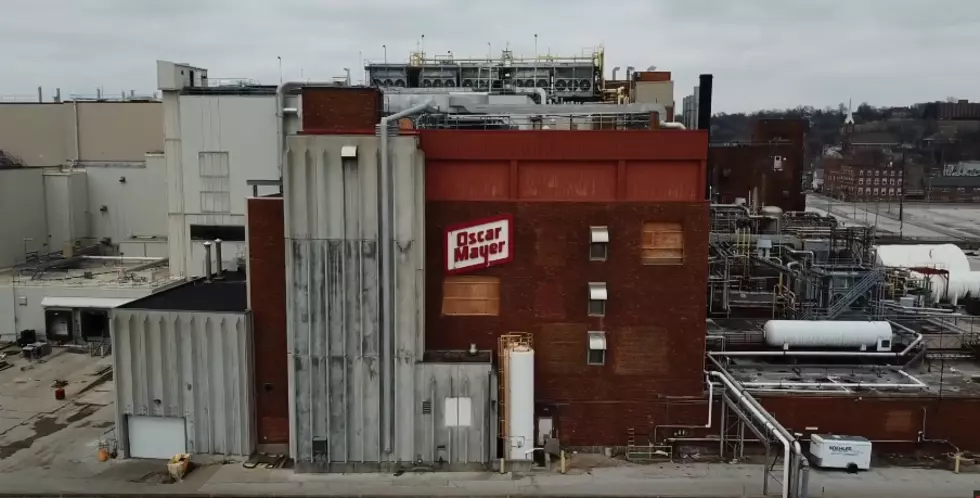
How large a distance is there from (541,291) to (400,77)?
3492 cm

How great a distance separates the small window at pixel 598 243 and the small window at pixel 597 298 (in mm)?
789

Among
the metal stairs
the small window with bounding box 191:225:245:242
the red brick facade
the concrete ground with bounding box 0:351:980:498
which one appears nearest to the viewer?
the concrete ground with bounding box 0:351:980:498

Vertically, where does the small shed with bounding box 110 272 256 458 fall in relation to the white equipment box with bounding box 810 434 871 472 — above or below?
above

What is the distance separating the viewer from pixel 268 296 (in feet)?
74.7

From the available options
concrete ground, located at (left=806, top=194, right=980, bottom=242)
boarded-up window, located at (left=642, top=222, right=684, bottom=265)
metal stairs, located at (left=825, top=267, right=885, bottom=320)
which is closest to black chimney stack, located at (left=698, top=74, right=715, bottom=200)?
metal stairs, located at (left=825, top=267, right=885, bottom=320)

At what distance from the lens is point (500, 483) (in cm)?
2130

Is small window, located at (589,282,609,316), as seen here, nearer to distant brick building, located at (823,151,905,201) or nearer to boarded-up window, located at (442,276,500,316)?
boarded-up window, located at (442,276,500,316)

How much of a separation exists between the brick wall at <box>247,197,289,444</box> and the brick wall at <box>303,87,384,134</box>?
8.56ft

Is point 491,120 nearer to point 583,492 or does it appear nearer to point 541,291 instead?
point 541,291

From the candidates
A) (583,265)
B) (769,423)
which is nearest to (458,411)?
(583,265)

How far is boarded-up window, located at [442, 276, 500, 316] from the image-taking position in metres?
22.9

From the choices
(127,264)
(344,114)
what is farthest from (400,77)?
(344,114)

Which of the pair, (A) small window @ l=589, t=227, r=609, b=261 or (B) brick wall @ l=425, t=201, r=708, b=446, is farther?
(B) brick wall @ l=425, t=201, r=708, b=446

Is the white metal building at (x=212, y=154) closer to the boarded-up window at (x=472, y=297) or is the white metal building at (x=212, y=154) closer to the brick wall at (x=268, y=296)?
the brick wall at (x=268, y=296)
